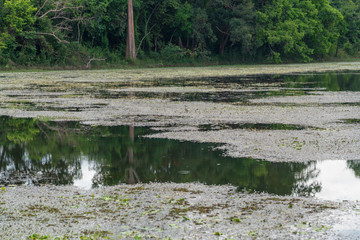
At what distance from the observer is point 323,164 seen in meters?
8.07

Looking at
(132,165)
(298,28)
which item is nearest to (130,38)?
(298,28)

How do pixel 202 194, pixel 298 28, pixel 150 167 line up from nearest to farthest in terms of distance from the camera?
pixel 202 194
pixel 150 167
pixel 298 28

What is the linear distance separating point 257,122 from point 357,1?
70.3 m

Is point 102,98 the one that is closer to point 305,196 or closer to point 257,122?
point 257,122

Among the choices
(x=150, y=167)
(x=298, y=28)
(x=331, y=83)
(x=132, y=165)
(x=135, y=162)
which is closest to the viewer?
(x=150, y=167)

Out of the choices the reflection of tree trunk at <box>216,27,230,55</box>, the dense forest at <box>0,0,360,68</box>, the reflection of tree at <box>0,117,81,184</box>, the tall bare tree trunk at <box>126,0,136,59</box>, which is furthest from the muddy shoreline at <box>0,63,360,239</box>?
the reflection of tree trunk at <box>216,27,230,55</box>

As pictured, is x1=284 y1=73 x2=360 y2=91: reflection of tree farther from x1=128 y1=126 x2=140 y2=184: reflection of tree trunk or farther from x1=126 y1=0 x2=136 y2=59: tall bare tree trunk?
x1=126 y1=0 x2=136 y2=59: tall bare tree trunk

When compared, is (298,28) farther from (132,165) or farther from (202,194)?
(202,194)

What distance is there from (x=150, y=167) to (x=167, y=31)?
48.2m

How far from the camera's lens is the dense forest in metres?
41.3

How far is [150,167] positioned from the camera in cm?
813

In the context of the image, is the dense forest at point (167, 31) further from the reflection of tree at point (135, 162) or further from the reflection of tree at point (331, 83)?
the reflection of tree at point (135, 162)

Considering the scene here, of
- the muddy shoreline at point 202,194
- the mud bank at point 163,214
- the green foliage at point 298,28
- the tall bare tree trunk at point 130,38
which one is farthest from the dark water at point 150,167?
the green foliage at point 298,28

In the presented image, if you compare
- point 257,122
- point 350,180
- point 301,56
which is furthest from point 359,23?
point 350,180
